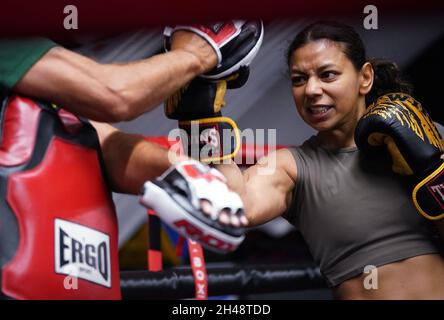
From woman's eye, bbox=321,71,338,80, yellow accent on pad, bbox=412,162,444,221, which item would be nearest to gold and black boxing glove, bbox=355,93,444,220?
yellow accent on pad, bbox=412,162,444,221

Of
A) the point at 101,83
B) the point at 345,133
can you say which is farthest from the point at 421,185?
the point at 101,83

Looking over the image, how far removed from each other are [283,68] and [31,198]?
40.0 inches

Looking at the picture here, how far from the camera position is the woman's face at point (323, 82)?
1312mm

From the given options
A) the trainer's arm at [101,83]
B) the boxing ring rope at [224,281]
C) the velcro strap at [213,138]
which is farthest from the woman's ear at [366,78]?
the boxing ring rope at [224,281]

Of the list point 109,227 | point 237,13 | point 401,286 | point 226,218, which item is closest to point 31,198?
point 109,227

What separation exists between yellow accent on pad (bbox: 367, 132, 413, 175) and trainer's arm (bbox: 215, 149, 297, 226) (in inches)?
7.1

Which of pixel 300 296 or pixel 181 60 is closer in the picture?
pixel 181 60

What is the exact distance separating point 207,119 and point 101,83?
228 millimetres

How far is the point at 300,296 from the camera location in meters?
2.18

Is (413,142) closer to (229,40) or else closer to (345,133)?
(345,133)

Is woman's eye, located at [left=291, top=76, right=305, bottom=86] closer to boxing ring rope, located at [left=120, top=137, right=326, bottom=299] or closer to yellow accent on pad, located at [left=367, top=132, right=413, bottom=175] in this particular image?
yellow accent on pad, located at [left=367, top=132, right=413, bottom=175]

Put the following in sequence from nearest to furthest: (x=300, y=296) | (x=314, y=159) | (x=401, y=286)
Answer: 1. (x=401, y=286)
2. (x=314, y=159)
3. (x=300, y=296)

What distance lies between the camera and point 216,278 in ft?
5.83

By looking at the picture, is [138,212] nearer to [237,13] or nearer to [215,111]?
[215,111]
